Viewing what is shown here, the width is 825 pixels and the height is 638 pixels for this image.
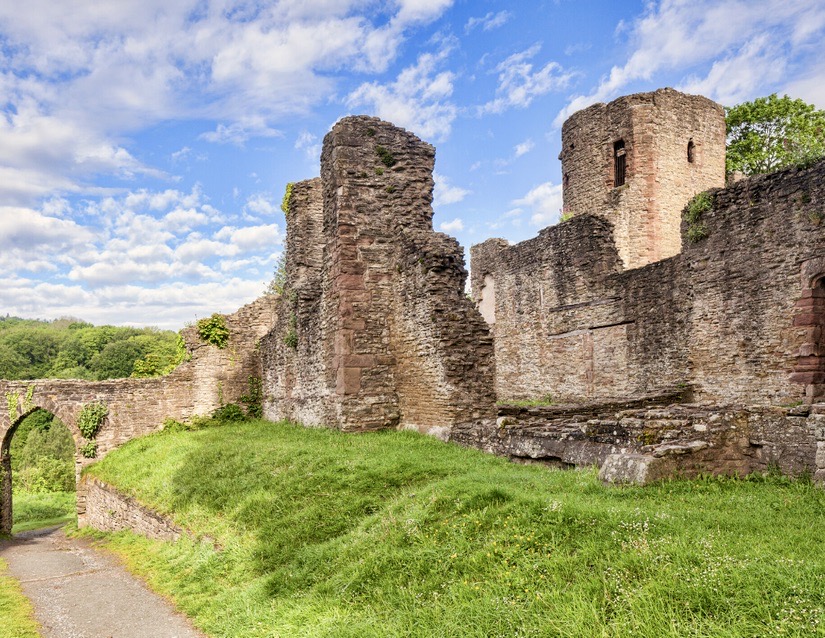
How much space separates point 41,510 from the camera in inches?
1079

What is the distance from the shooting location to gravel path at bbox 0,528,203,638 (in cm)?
743

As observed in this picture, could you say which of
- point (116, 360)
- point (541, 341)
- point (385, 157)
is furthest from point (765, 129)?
point (116, 360)

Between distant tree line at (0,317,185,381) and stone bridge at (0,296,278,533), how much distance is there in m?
33.9

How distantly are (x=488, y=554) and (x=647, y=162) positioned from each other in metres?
21.9

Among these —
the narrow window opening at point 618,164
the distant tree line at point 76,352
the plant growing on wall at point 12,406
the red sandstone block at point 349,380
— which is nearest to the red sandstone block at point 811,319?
the red sandstone block at point 349,380

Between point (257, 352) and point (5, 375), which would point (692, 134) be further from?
point (5, 375)

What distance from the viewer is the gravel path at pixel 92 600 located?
7.43 meters

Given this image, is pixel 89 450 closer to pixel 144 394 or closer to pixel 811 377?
pixel 144 394

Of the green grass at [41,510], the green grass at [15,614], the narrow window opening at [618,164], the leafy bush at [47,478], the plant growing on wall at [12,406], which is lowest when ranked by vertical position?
the leafy bush at [47,478]

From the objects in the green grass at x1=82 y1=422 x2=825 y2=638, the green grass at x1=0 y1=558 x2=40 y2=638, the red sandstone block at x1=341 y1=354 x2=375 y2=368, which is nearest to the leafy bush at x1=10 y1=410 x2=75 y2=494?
the green grass at x1=0 y1=558 x2=40 y2=638

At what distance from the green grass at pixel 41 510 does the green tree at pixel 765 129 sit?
3277 cm

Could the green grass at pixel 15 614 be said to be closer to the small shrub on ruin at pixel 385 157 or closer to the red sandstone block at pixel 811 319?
the small shrub on ruin at pixel 385 157

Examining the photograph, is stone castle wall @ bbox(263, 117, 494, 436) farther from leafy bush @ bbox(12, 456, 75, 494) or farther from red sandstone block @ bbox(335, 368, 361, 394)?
leafy bush @ bbox(12, 456, 75, 494)

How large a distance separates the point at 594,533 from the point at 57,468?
4473cm
